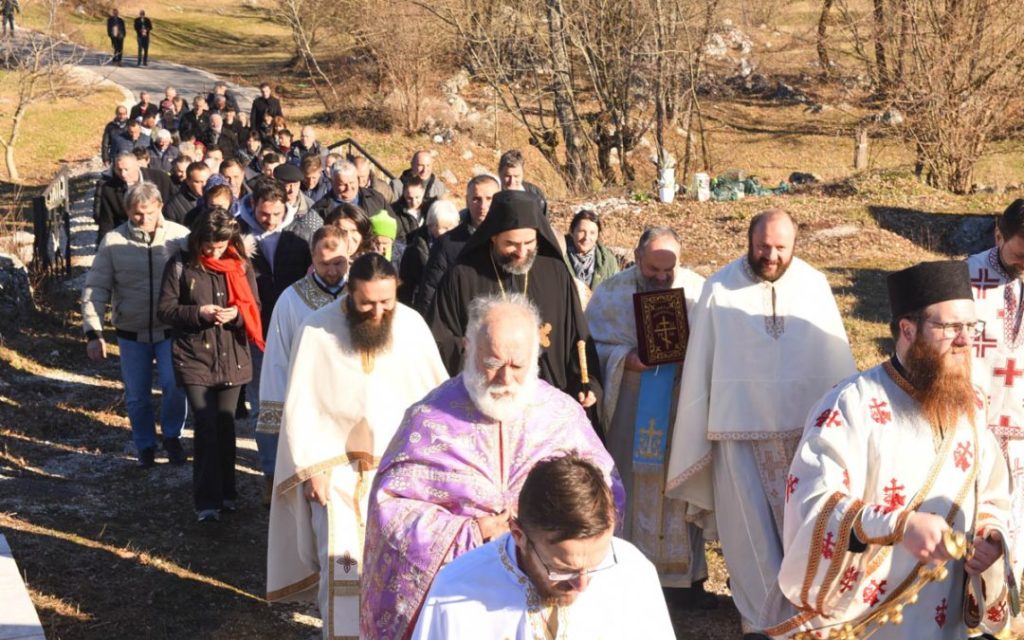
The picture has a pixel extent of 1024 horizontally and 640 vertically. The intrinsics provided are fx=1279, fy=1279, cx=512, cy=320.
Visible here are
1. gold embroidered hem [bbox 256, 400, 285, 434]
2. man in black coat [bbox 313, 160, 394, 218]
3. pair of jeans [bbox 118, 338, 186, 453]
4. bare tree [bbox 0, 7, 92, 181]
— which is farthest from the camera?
bare tree [bbox 0, 7, 92, 181]

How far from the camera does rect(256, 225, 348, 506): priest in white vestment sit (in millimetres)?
6391

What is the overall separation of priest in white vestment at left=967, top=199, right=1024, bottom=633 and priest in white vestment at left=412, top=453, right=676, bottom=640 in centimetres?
303

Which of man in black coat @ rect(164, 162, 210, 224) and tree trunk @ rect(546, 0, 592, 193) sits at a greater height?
tree trunk @ rect(546, 0, 592, 193)

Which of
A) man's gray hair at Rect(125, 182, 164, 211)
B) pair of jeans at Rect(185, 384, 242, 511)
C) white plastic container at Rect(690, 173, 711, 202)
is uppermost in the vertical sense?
white plastic container at Rect(690, 173, 711, 202)

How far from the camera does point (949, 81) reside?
58.3 ft

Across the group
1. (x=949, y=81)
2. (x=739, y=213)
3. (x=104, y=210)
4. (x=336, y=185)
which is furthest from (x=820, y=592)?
(x=949, y=81)

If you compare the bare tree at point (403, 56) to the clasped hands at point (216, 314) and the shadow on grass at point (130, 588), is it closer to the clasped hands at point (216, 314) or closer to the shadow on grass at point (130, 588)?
the clasped hands at point (216, 314)

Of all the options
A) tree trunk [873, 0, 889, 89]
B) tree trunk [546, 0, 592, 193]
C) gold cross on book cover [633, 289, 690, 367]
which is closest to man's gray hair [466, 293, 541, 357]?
gold cross on book cover [633, 289, 690, 367]

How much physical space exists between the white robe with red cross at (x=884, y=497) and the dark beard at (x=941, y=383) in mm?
41

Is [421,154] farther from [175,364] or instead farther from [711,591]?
[711,591]

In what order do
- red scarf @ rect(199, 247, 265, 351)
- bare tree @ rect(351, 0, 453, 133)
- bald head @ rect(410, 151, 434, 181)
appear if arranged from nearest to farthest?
1. red scarf @ rect(199, 247, 265, 351)
2. bald head @ rect(410, 151, 434, 181)
3. bare tree @ rect(351, 0, 453, 133)

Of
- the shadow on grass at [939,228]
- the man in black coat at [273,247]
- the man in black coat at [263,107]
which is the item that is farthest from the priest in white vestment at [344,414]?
the man in black coat at [263,107]

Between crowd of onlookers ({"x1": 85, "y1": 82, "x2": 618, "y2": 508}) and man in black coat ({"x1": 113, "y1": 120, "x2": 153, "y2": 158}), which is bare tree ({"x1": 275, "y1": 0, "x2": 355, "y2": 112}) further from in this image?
crowd of onlookers ({"x1": 85, "y1": 82, "x2": 618, "y2": 508})

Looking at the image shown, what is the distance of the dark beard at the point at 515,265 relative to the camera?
609 cm
